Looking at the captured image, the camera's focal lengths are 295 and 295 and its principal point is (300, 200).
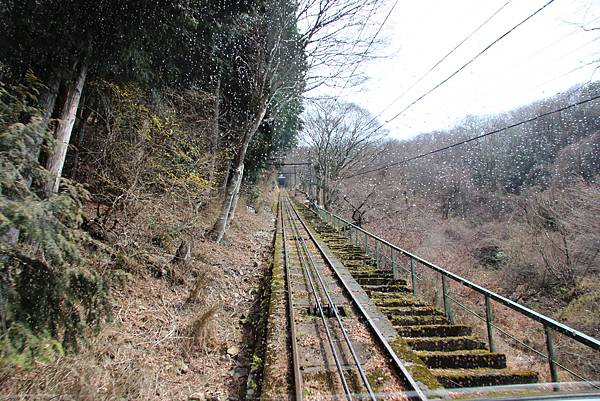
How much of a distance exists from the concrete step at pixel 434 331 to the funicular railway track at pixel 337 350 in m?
0.60

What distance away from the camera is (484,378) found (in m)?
3.67

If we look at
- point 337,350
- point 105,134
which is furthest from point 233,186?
point 337,350

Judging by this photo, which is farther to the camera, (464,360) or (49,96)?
(49,96)

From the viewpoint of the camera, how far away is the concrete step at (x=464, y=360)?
4.08 metres

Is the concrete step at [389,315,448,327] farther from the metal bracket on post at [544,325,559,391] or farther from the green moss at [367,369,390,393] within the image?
the metal bracket on post at [544,325,559,391]

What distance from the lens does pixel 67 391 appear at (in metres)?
2.74

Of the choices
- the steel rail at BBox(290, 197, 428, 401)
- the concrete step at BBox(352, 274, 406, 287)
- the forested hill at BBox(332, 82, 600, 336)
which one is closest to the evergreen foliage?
the steel rail at BBox(290, 197, 428, 401)

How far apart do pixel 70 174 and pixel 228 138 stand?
22.0 feet

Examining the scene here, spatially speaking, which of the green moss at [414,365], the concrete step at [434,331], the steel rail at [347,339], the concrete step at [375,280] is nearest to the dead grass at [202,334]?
the steel rail at [347,339]

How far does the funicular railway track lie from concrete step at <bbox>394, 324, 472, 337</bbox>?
1.97ft

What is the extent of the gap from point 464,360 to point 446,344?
545 mm

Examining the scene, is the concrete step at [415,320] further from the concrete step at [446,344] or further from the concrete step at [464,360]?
the concrete step at [464,360]

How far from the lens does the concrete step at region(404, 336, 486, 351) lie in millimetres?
4637

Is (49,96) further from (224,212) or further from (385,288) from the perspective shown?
(385,288)
